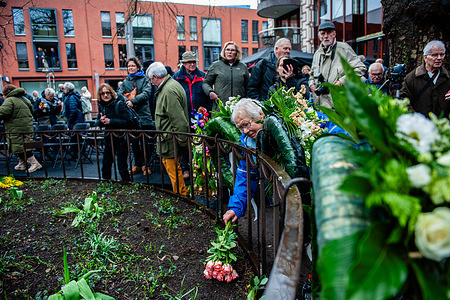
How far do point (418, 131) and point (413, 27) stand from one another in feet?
14.1

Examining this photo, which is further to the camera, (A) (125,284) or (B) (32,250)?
(B) (32,250)

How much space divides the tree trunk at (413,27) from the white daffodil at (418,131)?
12.9 ft

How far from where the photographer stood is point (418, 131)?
721mm

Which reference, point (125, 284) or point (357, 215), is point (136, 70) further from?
point (357, 215)

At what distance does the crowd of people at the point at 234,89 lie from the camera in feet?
13.1

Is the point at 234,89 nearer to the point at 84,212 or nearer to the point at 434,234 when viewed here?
the point at 84,212

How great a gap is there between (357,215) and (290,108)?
198 cm

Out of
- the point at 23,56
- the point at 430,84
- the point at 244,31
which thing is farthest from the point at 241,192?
the point at 244,31

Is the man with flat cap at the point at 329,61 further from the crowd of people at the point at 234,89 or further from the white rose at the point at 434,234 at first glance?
the white rose at the point at 434,234

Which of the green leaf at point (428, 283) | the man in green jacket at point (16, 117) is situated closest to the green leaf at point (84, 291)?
the green leaf at point (428, 283)

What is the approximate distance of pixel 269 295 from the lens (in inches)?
35.5

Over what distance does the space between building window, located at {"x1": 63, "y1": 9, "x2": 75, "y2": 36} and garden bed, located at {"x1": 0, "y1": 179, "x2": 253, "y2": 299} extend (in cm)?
3482

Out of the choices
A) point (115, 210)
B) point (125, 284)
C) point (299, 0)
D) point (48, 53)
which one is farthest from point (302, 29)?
point (48, 53)

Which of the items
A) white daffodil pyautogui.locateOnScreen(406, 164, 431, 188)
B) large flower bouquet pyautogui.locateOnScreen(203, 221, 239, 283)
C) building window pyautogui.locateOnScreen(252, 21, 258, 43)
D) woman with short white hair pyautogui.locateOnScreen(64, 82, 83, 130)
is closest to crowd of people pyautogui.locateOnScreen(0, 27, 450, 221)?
large flower bouquet pyautogui.locateOnScreen(203, 221, 239, 283)
